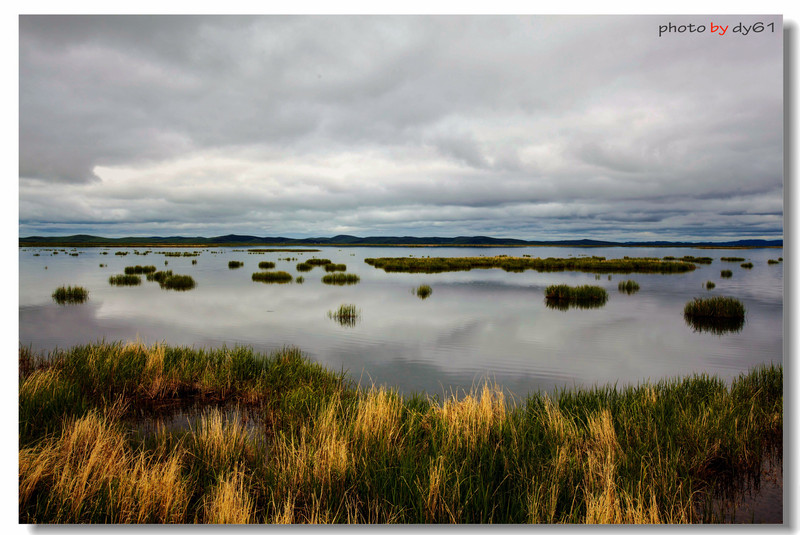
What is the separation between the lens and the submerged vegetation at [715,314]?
18.6 m

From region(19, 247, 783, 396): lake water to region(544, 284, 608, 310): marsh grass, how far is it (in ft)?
4.25

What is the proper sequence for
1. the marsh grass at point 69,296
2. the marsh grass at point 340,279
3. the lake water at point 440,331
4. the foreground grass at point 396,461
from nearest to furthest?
1. the foreground grass at point 396,461
2. the lake water at point 440,331
3. the marsh grass at point 69,296
4. the marsh grass at point 340,279

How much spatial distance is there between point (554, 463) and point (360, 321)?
1421 cm

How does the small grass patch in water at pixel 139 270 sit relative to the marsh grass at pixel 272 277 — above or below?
above

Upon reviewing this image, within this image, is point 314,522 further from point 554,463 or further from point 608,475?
point 608,475

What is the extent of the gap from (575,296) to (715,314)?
7.99 meters

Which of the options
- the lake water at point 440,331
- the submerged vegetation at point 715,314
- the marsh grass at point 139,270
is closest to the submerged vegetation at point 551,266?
the lake water at point 440,331

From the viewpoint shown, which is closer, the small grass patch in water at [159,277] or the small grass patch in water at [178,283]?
the small grass patch in water at [178,283]

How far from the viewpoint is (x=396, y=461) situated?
16.9 feet

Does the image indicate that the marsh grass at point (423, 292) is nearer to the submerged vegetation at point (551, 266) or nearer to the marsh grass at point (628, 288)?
the marsh grass at point (628, 288)

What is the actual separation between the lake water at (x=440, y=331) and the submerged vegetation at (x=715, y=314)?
0.63 meters

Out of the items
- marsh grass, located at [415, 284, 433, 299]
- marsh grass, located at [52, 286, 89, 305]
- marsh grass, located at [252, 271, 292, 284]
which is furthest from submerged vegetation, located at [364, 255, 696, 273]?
marsh grass, located at [52, 286, 89, 305]
